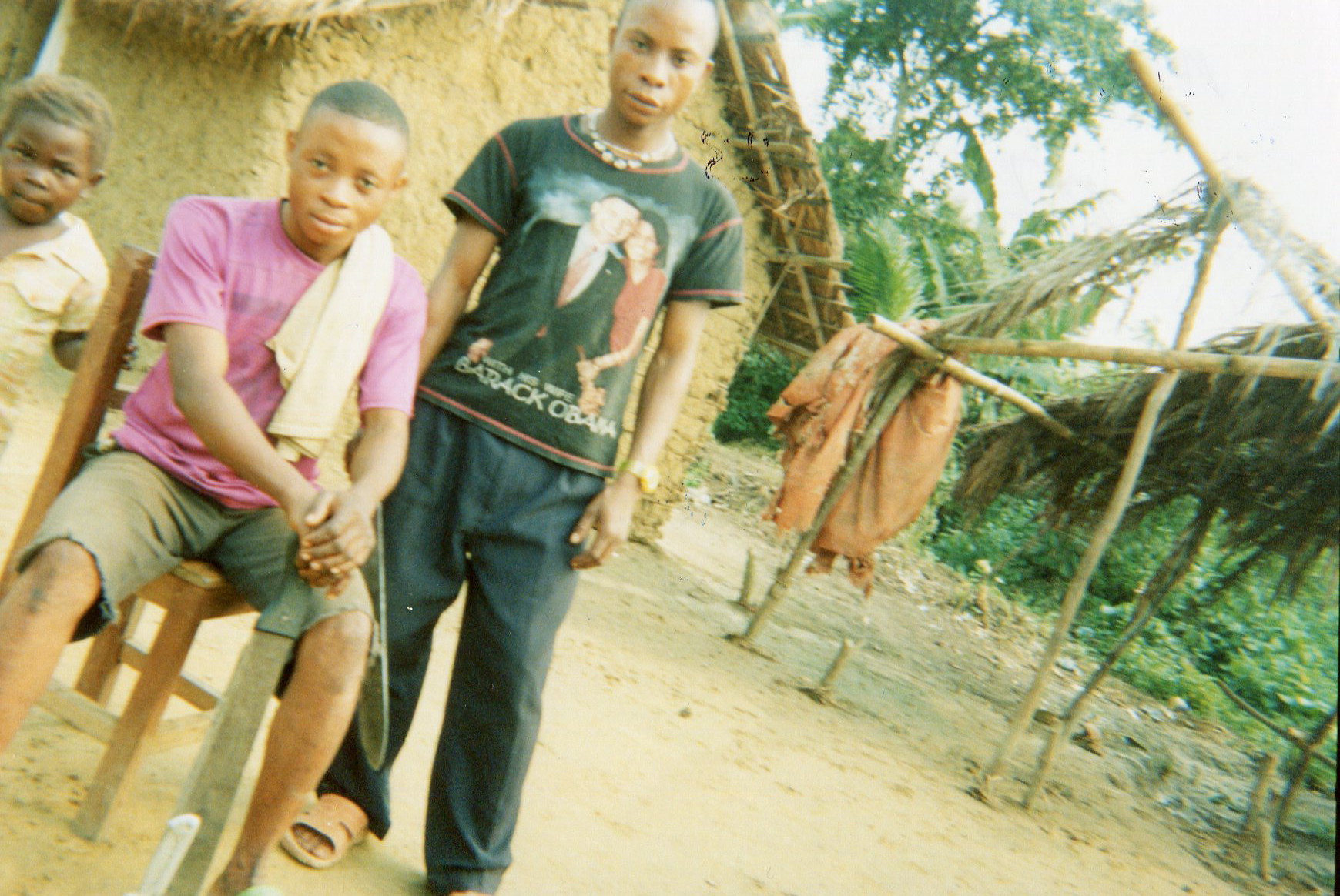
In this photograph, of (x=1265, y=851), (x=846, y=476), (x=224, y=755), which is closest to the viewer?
(x=224, y=755)

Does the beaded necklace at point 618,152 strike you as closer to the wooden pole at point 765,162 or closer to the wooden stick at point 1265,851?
the wooden pole at point 765,162

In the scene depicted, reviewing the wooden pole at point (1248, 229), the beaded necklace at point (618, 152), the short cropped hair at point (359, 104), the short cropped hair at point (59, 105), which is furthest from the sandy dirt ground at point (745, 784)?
the wooden pole at point (1248, 229)

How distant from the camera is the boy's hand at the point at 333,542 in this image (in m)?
1.53

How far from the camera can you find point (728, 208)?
2.08m

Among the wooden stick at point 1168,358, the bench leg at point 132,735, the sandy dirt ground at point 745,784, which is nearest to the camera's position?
the bench leg at point 132,735

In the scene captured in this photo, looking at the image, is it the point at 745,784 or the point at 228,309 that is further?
the point at 745,784

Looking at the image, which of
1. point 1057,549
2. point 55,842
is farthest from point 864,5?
point 55,842

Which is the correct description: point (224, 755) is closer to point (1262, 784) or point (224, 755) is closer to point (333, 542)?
point (333, 542)

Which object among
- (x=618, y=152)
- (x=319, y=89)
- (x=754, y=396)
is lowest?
(x=754, y=396)

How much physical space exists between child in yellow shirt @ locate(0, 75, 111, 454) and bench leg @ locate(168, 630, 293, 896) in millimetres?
1007

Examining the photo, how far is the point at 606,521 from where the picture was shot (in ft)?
6.45

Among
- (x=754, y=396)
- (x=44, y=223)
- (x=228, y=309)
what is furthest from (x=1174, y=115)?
(x=754, y=396)

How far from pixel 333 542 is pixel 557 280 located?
0.71 metres

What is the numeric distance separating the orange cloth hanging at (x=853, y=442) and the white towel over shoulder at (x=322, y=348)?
12.3 feet
